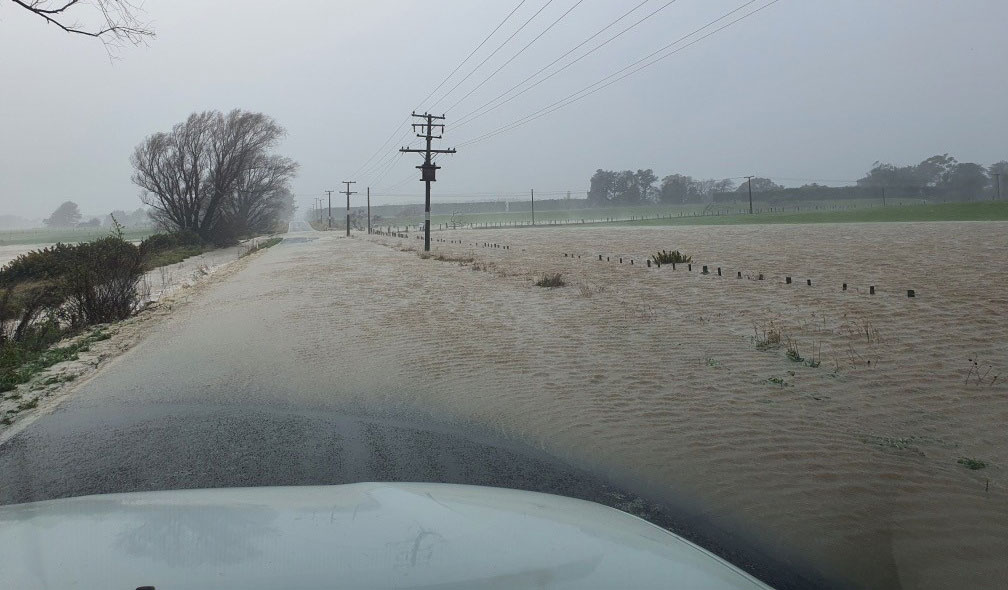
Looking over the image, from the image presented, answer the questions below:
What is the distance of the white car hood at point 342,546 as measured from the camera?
245 cm

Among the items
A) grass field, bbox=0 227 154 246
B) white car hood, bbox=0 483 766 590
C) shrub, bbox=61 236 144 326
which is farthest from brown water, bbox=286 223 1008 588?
grass field, bbox=0 227 154 246

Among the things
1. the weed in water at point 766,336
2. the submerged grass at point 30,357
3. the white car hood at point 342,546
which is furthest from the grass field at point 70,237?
the white car hood at point 342,546

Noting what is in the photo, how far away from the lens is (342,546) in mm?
2709

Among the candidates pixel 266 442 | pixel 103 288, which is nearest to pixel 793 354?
pixel 266 442

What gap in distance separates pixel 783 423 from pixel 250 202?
242ft

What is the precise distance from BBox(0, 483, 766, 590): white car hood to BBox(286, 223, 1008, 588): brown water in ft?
6.33

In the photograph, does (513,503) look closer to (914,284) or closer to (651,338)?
(651,338)

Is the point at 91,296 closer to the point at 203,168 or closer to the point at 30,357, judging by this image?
the point at 30,357

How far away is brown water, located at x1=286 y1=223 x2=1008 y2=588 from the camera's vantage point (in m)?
4.74

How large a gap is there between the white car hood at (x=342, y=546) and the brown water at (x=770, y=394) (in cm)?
193

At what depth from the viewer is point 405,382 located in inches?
361

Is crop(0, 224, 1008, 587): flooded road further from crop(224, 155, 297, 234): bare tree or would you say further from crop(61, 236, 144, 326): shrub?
crop(224, 155, 297, 234): bare tree

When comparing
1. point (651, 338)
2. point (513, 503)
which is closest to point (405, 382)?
point (651, 338)

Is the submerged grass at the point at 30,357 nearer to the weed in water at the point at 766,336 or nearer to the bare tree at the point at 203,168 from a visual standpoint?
the weed in water at the point at 766,336
